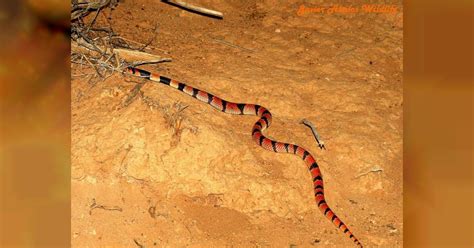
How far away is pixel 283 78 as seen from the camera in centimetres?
934

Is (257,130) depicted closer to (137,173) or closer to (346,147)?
(346,147)

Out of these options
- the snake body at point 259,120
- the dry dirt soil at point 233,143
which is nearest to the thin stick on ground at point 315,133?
the dry dirt soil at point 233,143

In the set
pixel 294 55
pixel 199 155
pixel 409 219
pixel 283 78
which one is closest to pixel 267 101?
pixel 283 78

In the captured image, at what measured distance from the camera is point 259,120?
848cm

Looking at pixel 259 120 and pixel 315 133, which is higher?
pixel 259 120

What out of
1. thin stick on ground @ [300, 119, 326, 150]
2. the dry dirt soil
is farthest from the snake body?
thin stick on ground @ [300, 119, 326, 150]

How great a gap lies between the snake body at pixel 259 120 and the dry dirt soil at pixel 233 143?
134 mm

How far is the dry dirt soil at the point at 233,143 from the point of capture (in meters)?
6.20

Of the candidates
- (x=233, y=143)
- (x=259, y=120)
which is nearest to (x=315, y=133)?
(x=259, y=120)

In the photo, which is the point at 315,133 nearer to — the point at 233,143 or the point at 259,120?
the point at 259,120

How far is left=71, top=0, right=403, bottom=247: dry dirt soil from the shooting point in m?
6.20

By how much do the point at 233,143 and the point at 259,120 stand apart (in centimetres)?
138

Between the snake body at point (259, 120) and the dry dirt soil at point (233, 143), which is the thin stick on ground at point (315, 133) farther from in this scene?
the snake body at point (259, 120)

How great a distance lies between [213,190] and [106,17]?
5338 millimetres
